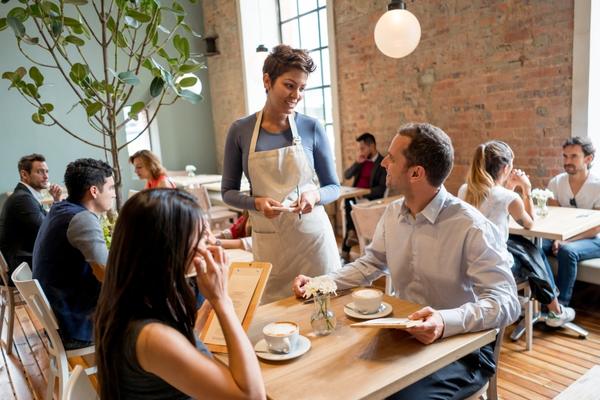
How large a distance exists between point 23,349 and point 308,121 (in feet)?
9.71

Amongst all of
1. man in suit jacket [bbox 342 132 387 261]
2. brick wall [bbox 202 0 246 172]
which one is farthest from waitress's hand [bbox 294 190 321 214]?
brick wall [bbox 202 0 246 172]

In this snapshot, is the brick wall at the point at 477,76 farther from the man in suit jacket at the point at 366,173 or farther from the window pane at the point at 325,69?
the window pane at the point at 325,69

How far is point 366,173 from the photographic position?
529 centimetres

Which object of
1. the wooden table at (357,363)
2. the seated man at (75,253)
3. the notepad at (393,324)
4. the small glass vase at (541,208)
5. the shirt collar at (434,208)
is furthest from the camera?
the small glass vase at (541,208)

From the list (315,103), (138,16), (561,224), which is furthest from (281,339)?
(315,103)

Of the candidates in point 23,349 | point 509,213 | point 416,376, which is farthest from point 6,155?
point 416,376

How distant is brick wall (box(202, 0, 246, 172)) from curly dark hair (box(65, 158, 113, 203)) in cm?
523

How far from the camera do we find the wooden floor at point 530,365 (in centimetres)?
252

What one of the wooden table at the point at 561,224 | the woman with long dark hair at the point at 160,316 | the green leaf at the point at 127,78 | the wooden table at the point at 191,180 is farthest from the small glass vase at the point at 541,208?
the wooden table at the point at 191,180

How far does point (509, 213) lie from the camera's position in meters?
2.87

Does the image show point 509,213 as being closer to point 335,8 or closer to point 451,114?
point 451,114

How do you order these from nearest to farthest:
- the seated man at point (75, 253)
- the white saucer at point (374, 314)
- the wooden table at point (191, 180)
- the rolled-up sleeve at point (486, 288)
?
the rolled-up sleeve at point (486, 288), the white saucer at point (374, 314), the seated man at point (75, 253), the wooden table at point (191, 180)

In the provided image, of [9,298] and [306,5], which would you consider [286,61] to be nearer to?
[9,298]

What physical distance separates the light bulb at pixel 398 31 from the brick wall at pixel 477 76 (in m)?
0.84
